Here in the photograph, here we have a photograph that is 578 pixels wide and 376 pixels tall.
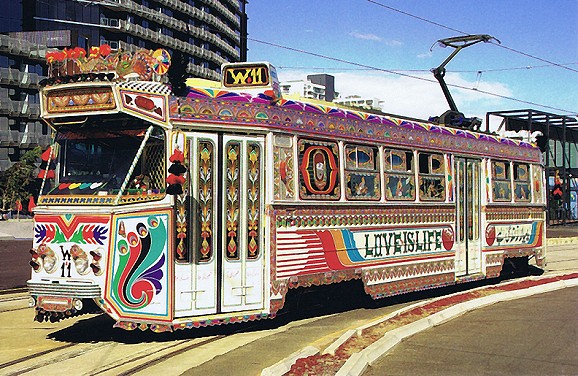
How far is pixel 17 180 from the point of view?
5728 centimetres

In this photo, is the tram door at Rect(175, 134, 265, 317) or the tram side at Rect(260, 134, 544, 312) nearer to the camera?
the tram door at Rect(175, 134, 265, 317)

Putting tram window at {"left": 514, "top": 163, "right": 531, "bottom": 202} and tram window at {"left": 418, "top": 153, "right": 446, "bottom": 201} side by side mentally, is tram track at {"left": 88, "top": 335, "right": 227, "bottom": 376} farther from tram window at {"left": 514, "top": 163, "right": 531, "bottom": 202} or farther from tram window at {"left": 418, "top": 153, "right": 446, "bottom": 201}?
tram window at {"left": 514, "top": 163, "right": 531, "bottom": 202}

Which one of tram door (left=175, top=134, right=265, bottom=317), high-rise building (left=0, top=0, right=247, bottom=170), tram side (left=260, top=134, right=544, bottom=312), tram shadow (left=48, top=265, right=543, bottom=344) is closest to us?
tram door (left=175, top=134, right=265, bottom=317)

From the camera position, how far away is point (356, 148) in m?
12.5

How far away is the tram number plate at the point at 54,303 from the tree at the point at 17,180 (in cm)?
4903

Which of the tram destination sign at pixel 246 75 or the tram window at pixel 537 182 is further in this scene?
the tram window at pixel 537 182

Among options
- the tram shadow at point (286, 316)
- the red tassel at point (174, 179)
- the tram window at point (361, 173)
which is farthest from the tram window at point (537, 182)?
the red tassel at point (174, 179)

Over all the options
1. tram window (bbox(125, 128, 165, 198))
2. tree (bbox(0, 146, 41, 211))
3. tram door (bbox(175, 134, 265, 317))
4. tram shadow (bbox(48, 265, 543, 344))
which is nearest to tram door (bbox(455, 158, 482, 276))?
tram shadow (bbox(48, 265, 543, 344))

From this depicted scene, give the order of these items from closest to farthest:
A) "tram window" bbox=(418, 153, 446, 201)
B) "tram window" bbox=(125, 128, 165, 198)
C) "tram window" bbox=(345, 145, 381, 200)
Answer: "tram window" bbox=(125, 128, 165, 198), "tram window" bbox=(345, 145, 381, 200), "tram window" bbox=(418, 153, 446, 201)

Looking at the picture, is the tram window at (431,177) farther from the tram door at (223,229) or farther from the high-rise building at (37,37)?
the high-rise building at (37,37)

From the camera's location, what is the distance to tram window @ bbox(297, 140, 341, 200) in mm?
11352

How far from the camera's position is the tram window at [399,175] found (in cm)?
1318

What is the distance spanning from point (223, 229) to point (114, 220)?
1488 millimetres

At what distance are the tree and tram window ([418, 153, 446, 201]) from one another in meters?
47.0
